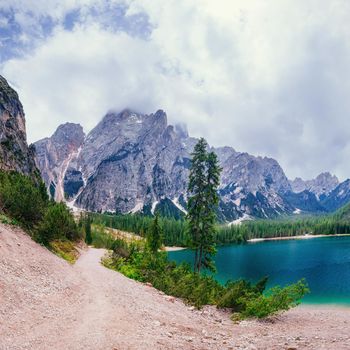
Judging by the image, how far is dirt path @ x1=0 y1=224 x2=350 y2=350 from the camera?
42.0 ft

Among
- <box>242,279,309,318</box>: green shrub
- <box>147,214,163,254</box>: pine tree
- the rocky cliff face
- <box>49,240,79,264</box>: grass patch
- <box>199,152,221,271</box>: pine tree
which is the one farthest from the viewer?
the rocky cliff face

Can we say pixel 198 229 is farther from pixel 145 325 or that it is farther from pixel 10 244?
pixel 145 325

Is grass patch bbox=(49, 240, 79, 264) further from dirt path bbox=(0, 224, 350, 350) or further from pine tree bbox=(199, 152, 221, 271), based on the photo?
pine tree bbox=(199, 152, 221, 271)

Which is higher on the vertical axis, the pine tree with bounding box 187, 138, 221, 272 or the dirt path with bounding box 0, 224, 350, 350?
the pine tree with bounding box 187, 138, 221, 272

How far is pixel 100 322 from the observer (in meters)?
15.1

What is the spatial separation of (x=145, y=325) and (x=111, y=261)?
33.7 meters

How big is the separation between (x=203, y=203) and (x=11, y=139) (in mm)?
123629

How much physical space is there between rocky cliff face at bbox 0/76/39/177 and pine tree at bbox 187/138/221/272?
9631 centimetres

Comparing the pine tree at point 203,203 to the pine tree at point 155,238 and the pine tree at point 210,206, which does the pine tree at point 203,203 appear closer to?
the pine tree at point 210,206

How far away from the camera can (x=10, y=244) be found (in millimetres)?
25594

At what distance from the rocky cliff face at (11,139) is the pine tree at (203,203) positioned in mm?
96307

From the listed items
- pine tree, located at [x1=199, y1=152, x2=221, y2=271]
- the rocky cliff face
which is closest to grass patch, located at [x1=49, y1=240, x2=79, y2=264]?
pine tree, located at [x1=199, y1=152, x2=221, y2=271]

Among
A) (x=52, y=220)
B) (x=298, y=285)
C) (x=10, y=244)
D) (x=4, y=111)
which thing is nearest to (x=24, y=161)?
(x=4, y=111)

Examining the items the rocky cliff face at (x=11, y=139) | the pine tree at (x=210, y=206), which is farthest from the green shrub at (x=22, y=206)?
the rocky cliff face at (x=11, y=139)
